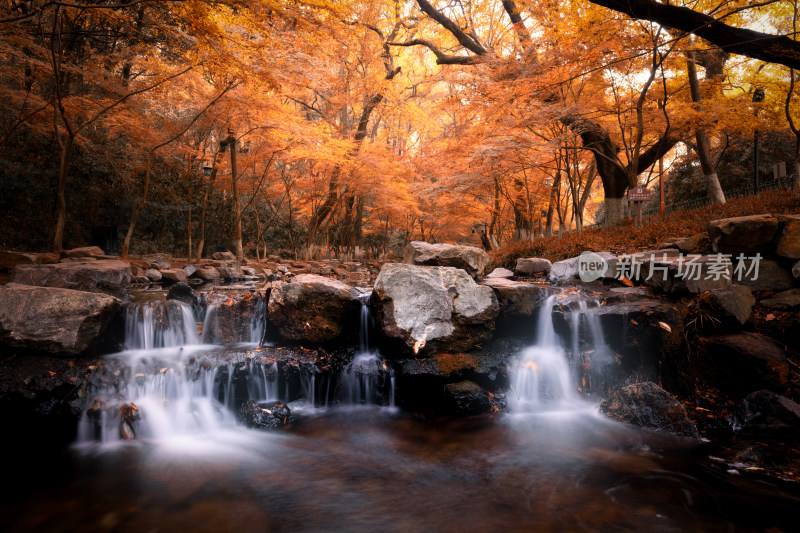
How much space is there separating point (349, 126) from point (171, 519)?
25.0 metres

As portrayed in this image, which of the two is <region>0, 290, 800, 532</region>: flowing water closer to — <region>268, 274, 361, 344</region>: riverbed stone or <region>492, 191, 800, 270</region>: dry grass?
<region>268, 274, 361, 344</region>: riverbed stone

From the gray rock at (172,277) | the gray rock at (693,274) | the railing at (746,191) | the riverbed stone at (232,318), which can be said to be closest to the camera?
the gray rock at (693,274)

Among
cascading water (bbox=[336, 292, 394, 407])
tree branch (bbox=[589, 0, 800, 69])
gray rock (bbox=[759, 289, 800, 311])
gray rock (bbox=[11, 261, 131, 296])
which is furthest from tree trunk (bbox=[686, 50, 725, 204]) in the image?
gray rock (bbox=[11, 261, 131, 296])

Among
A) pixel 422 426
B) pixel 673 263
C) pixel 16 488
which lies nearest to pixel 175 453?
pixel 16 488

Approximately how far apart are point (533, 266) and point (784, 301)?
468cm

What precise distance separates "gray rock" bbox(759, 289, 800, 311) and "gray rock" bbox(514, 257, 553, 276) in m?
4.24

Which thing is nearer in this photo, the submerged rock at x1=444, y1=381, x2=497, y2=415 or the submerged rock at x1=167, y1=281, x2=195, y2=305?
the submerged rock at x1=444, y1=381, x2=497, y2=415

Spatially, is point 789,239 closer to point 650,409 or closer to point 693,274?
point 693,274

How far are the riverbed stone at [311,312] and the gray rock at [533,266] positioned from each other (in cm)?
513

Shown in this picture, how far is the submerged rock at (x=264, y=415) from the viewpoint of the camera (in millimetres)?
4707

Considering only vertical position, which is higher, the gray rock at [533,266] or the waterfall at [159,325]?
the gray rock at [533,266]

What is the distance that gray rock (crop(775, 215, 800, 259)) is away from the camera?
495 centimetres

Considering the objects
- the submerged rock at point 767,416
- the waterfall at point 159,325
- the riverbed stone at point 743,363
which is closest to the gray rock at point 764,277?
the riverbed stone at point 743,363

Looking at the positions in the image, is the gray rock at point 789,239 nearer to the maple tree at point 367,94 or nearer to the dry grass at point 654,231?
the dry grass at point 654,231
